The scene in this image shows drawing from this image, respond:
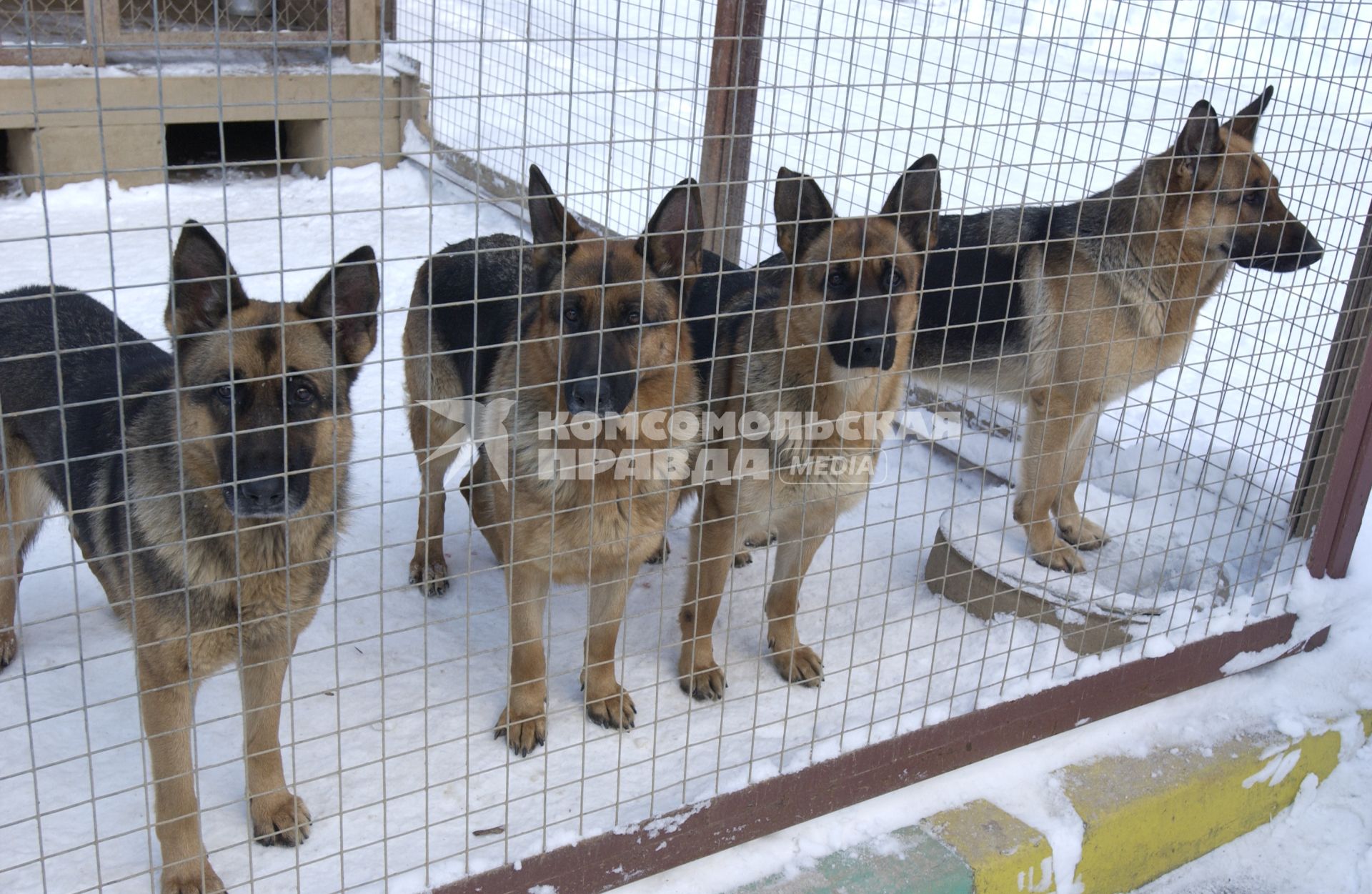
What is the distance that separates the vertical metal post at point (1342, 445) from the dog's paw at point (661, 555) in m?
2.61

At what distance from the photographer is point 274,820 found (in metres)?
3.19

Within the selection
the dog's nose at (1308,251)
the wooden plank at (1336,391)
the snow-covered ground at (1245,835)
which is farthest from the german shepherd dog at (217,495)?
the dog's nose at (1308,251)

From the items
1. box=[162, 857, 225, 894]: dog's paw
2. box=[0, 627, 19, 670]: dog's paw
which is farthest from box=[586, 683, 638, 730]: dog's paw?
box=[0, 627, 19, 670]: dog's paw

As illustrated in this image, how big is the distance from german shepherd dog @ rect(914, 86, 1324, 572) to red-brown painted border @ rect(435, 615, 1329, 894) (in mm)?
693

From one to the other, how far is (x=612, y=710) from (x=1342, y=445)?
3.07 meters

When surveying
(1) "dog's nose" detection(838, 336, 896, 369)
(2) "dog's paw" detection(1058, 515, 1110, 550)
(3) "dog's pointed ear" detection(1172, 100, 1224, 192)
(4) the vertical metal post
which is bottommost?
(2) "dog's paw" detection(1058, 515, 1110, 550)

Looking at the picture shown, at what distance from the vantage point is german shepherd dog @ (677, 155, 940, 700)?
136 inches

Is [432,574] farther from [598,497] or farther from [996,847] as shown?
[996,847]

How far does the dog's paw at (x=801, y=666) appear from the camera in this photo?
160 inches

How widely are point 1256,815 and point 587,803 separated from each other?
8.69ft

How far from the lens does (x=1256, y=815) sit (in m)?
4.27

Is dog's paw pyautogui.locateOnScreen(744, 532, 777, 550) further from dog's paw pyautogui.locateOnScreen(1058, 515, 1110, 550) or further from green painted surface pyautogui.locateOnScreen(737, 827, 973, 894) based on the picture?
green painted surface pyautogui.locateOnScreen(737, 827, 973, 894)

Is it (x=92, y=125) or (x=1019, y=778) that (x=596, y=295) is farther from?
(x=92, y=125)

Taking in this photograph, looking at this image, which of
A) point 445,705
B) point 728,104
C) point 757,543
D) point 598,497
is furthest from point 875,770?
point 728,104
